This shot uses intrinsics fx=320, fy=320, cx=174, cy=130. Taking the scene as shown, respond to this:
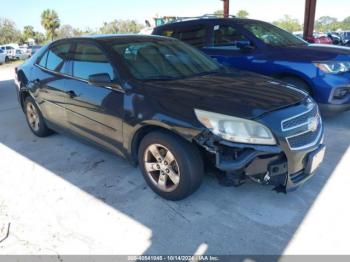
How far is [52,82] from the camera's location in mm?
4020

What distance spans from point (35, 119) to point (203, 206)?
314cm

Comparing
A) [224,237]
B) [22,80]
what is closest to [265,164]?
[224,237]

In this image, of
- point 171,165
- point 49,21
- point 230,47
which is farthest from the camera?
point 49,21

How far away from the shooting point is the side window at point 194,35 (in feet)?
19.6

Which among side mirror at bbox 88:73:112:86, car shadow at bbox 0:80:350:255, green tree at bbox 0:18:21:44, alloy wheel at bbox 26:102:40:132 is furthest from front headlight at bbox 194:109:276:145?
green tree at bbox 0:18:21:44

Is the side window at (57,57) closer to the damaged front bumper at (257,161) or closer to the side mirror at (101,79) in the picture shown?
the side mirror at (101,79)

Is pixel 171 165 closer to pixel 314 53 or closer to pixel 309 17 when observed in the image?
pixel 314 53

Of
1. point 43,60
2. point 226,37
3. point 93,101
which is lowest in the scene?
point 93,101

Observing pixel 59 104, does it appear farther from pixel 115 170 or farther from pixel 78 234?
pixel 78 234

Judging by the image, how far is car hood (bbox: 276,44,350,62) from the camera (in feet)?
15.5

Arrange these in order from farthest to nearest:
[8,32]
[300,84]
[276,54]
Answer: [8,32] < [276,54] < [300,84]

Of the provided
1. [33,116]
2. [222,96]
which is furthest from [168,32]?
[222,96]

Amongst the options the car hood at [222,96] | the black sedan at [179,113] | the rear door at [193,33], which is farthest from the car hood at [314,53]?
the car hood at [222,96]

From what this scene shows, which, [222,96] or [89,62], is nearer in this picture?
[222,96]
